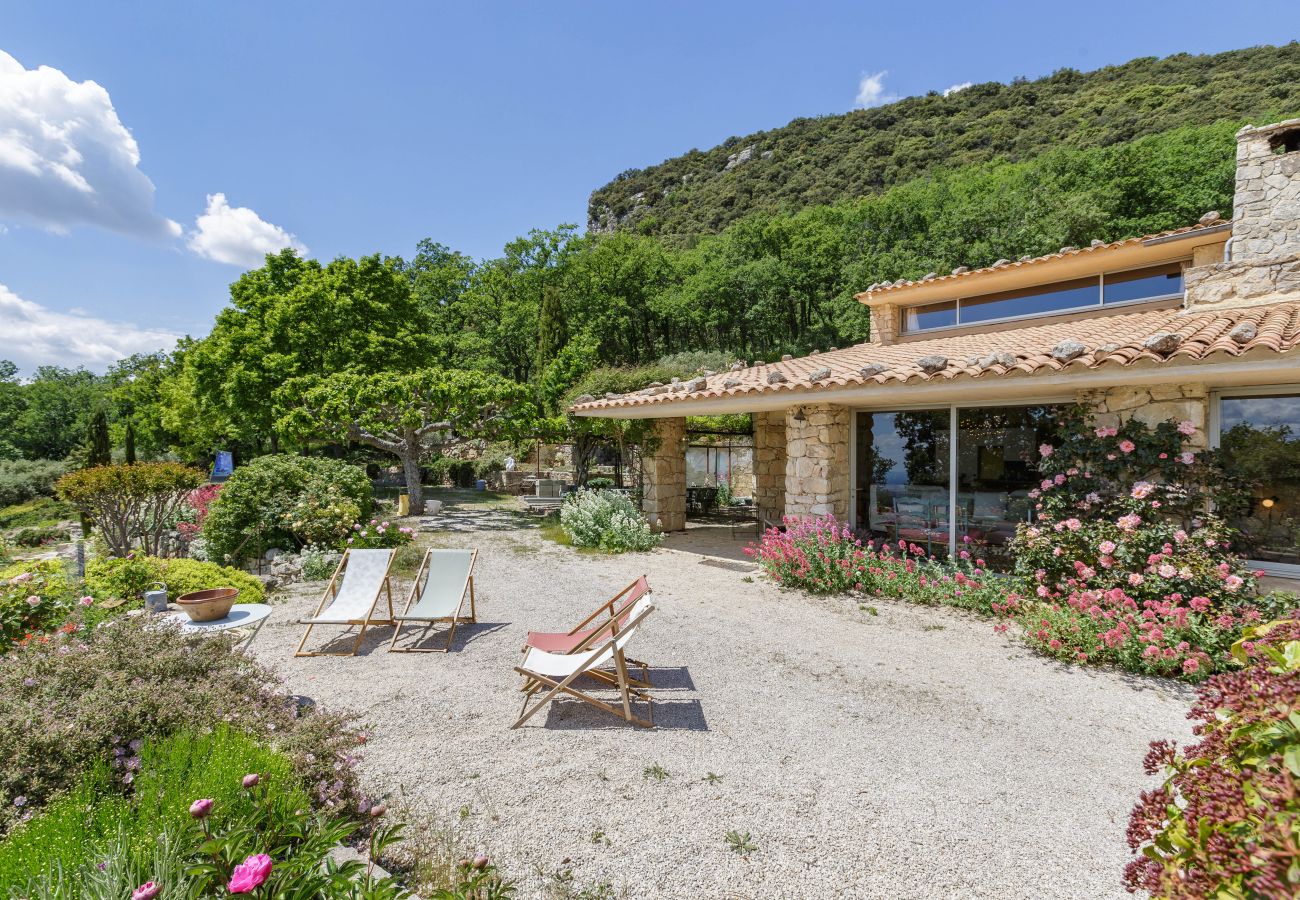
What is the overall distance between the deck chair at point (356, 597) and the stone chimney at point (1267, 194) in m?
12.1

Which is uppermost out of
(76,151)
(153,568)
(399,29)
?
(399,29)

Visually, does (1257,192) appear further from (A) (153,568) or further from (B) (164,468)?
(B) (164,468)

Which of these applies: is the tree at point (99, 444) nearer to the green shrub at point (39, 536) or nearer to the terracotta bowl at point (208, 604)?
the green shrub at point (39, 536)

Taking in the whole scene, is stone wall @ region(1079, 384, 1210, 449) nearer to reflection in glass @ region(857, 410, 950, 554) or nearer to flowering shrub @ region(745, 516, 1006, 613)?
reflection in glass @ region(857, 410, 950, 554)

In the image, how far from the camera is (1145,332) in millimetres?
7070

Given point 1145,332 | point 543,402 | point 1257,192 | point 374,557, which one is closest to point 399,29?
point 374,557

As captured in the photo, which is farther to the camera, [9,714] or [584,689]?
[584,689]

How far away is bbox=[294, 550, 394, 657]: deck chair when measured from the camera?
605cm

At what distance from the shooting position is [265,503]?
9.84m

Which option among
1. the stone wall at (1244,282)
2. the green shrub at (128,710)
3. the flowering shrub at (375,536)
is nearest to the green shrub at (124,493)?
the flowering shrub at (375,536)

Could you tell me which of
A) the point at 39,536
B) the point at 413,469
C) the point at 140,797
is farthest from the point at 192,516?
the point at 140,797

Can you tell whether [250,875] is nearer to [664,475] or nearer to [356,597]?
[356,597]

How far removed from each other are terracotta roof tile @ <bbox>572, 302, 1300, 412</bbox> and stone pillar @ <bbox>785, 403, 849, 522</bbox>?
28.2 inches

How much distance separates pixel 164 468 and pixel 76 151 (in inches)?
251
